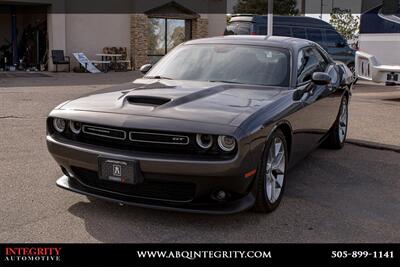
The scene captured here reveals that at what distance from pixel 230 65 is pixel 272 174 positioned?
1.33 meters

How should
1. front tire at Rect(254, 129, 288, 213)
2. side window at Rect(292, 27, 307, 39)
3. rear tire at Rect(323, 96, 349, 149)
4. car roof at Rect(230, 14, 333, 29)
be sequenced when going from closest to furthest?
front tire at Rect(254, 129, 288, 213)
rear tire at Rect(323, 96, 349, 149)
car roof at Rect(230, 14, 333, 29)
side window at Rect(292, 27, 307, 39)

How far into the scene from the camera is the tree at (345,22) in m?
51.2

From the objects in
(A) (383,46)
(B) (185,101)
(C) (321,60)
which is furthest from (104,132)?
(A) (383,46)

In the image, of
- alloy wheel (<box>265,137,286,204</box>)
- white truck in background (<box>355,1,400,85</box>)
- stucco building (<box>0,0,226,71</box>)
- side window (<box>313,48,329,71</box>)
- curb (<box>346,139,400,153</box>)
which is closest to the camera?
alloy wheel (<box>265,137,286,204</box>)

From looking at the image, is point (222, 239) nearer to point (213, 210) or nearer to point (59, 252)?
point (213, 210)

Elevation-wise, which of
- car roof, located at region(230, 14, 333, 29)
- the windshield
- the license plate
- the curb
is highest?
car roof, located at region(230, 14, 333, 29)

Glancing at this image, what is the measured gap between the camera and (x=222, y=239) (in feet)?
12.4

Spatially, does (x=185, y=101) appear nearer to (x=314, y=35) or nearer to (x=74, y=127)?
(x=74, y=127)

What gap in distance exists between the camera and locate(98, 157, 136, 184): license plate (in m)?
3.75

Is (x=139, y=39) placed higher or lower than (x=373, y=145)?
higher

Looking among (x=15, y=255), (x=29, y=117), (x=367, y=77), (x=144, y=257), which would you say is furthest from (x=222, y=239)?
(x=367, y=77)

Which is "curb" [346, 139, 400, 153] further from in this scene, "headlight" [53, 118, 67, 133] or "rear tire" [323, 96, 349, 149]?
"headlight" [53, 118, 67, 133]

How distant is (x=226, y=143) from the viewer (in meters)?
3.73

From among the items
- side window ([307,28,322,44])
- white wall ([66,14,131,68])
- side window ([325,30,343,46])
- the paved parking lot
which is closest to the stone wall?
white wall ([66,14,131,68])
